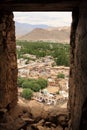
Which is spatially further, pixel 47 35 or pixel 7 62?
pixel 47 35

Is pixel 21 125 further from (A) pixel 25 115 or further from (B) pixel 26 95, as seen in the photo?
(B) pixel 26 95

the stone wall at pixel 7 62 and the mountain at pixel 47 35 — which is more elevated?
the mountain at pixel 47 35

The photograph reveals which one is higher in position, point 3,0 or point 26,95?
point 3,0

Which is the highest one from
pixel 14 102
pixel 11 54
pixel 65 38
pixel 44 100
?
pixel 65 38

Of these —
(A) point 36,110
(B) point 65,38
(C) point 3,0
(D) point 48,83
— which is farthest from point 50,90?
(B) point 65,38

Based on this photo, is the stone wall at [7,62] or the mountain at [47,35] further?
the mountain at [47,35]

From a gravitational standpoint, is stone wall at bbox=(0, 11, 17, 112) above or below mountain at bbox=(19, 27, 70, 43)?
below

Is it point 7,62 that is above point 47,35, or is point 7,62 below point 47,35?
below

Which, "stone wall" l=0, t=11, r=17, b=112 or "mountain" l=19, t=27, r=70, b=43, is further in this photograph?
"mountain" l=19, t=27, r=70, b=43
